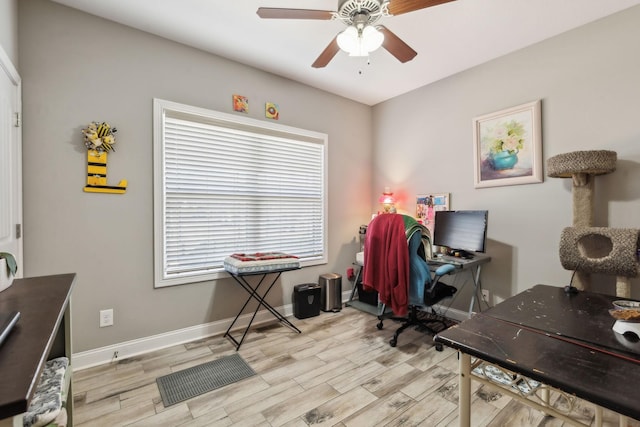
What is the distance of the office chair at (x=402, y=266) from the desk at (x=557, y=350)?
93cm

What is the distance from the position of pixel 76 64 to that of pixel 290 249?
→ 248 centimetres

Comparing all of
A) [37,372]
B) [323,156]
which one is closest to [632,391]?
Answer: [37,372]

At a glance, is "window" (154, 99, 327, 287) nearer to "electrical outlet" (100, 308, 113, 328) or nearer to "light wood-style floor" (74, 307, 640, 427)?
"electrical outlet" (100, 308, 113, 328)

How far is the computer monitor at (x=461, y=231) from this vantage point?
8.88 feet

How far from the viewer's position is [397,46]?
199 cm

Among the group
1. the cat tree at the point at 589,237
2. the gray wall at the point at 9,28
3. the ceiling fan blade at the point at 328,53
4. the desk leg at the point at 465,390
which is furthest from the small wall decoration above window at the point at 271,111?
the desk leg at the point at 465,390

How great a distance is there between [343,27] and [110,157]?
217 cm

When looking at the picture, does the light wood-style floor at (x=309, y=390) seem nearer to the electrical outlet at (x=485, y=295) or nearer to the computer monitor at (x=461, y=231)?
the electrical outlet at (x=485, y=295)

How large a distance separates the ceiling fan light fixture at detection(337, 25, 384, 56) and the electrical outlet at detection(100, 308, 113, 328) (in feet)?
8.65

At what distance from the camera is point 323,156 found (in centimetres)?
362

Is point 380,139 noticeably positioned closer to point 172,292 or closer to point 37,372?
point 172,292

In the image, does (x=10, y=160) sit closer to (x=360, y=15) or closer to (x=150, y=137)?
(x=150, y=137)

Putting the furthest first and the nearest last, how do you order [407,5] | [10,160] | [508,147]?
[508,147], [10,160], [407,5]

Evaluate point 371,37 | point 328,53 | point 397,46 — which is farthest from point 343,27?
point 371,37
